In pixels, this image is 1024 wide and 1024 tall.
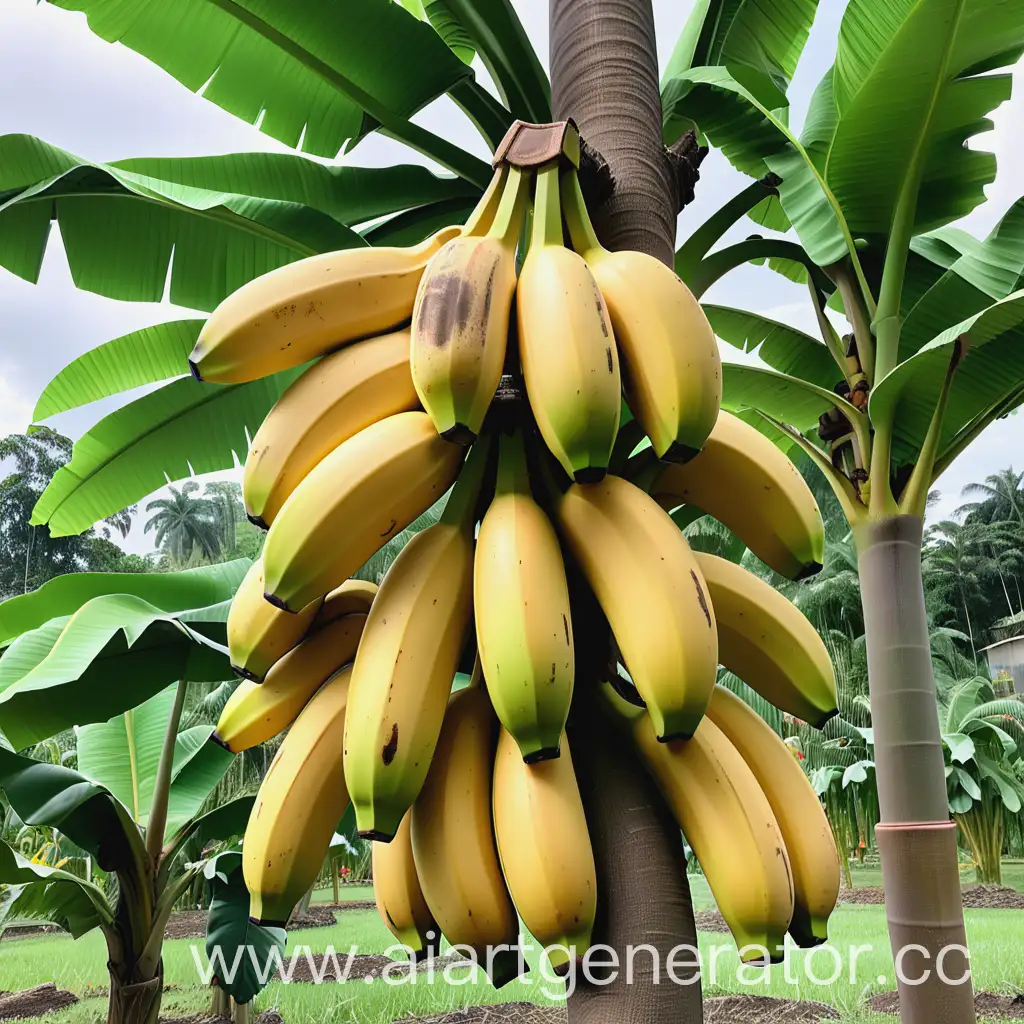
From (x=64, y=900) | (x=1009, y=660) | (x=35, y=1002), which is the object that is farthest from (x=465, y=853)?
(x=1009, y=660)

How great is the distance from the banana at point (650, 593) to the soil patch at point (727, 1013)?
12.6 ft

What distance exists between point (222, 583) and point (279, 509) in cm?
186

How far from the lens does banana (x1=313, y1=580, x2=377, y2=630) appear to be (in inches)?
26.0

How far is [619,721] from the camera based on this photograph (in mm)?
570

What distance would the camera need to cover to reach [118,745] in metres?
2.97

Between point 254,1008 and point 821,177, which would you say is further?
point 254,1008

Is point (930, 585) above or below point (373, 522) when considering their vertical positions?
above

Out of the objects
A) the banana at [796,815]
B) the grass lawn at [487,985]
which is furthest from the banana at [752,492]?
the grass lawn at [487,985]

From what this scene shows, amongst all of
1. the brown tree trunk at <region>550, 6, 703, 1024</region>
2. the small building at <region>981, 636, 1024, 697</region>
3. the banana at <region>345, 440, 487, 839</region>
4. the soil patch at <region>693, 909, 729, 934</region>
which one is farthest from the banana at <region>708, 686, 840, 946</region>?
the small building at <region>981, 636, 1024, 697</region>

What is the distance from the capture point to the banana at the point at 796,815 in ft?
1.91

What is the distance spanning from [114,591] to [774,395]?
182cm

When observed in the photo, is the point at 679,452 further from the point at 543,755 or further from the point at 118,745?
the point at 118,745

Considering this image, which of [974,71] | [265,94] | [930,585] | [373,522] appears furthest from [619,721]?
[930,585]

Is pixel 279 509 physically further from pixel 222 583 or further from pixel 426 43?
pixel 222 583
